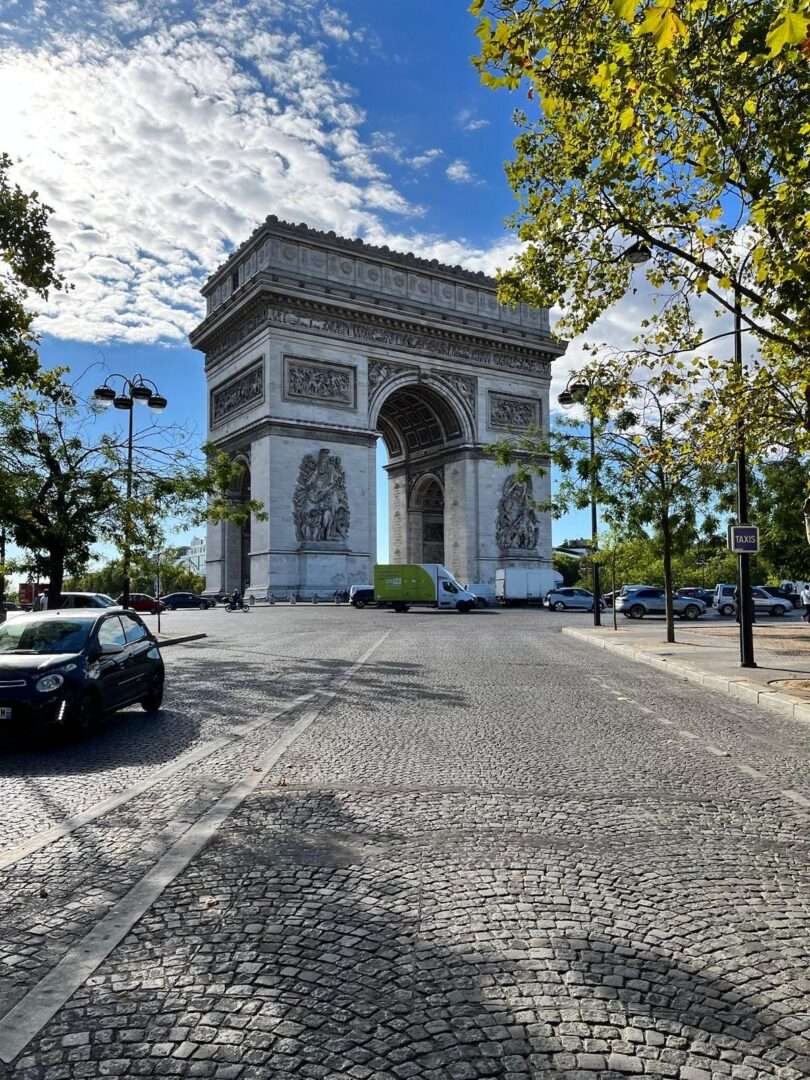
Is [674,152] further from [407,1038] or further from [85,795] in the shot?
[407,1038]

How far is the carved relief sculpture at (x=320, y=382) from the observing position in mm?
50875

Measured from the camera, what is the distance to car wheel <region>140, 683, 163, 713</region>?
9.93m

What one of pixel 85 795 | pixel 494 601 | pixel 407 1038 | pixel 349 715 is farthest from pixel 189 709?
pixel 494 601

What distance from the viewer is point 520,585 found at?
178 feet

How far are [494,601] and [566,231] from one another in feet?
147

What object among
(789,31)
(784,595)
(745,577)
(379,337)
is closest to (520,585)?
(379,337)

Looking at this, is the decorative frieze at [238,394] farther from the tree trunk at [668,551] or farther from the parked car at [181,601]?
the tree trunk at [668,551]

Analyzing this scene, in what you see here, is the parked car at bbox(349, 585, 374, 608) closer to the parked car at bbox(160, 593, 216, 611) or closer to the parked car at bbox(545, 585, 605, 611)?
the parked car at bbox(545, 585, 605, 611)

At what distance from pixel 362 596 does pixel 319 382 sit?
13.9 meters

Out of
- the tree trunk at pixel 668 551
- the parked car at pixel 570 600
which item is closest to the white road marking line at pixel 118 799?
the tree trunk at pixel 668 551

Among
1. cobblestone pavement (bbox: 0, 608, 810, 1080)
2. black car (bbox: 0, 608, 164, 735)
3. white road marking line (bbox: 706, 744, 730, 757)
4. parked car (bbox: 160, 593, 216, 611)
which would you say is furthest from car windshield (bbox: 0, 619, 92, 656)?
parked car (bbox: 160, 593, 216, 611)

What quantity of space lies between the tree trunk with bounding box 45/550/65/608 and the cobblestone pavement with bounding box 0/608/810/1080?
13849 mm

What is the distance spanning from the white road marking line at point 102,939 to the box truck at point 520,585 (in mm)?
48521

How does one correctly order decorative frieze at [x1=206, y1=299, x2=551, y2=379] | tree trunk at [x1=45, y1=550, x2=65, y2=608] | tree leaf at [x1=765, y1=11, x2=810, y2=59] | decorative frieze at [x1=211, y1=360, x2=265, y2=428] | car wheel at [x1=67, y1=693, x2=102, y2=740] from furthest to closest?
decorative frieze at [x1=211, y1=360, x2=265, y2=428] → decorative frieze at [x1=206, y1=299, x2=551, y2=379] → tree trunk at [x1=45, y1=550, x2=65, y2=608] → car wheel at [x1=67, y1=693, x2=102, y2=740] → tree leaf at [x1=765, y1=11, x2=810, y2=59]
